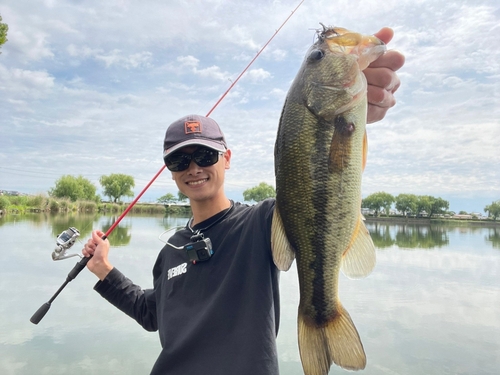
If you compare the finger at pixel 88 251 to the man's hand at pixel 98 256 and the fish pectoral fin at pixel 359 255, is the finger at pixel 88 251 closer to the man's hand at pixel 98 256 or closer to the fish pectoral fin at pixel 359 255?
the man's hand at pixel 98 256

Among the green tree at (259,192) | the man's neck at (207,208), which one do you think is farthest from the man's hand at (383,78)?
the green tree at (259,192)

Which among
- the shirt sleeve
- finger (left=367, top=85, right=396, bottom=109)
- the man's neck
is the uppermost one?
finger (left=367, top=85, right=396, bottom=109)

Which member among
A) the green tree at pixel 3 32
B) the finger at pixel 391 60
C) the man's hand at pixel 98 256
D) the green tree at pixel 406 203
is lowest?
the man's hand at pixel 98 256

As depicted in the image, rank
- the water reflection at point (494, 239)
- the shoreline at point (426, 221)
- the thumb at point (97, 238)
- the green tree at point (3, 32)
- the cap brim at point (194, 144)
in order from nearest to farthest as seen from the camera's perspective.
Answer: the cap brim at point (194, 144), the thumb at point (97, 238), the green tree at point (3, 32), the water reflection at point (494, 239), the shoreline at point (426, 221)

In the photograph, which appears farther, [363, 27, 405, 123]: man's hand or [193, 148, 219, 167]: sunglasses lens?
[193, 148, 219, 167]: sunglasses lens

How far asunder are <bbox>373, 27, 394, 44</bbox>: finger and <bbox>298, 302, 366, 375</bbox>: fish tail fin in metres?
1.26

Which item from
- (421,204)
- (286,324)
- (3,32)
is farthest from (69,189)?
(421,204)

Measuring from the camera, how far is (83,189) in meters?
55.3

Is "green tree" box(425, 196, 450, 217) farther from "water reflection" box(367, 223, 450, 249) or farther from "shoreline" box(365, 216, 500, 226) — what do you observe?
"water reflection" box(367, 223, 450, 249)

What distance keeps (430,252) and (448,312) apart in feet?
39.0

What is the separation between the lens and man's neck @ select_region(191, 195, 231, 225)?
2008 millimetres

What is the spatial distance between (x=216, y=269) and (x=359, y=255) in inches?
29.0

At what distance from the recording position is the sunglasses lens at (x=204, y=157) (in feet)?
6.31

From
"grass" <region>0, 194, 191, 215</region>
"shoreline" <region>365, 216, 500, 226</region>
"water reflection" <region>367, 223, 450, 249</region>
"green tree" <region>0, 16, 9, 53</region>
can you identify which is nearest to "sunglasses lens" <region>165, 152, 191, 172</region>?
"green tree" <region>0, 16, 9, 53</region>
